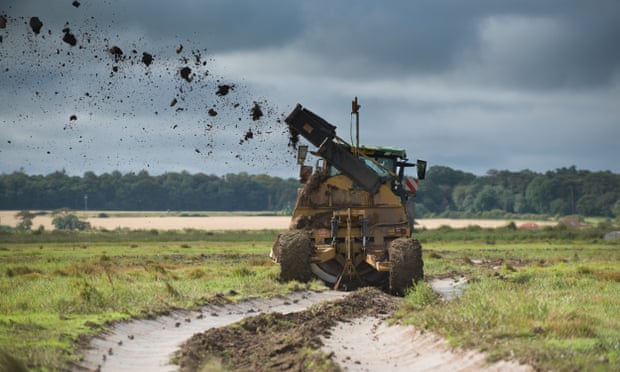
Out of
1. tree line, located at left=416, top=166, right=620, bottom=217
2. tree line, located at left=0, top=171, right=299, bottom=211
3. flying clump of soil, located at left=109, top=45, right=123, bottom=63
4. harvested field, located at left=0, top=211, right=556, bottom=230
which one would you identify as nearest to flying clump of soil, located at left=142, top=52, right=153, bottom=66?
flying clump of soil, located at left=109, top=45, right=123, bottom=63

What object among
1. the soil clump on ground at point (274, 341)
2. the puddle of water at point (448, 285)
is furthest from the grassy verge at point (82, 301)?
the puddle of water at point (448, 285)

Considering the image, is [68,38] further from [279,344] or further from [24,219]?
[24,219]

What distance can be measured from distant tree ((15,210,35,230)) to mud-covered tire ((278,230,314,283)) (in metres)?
108

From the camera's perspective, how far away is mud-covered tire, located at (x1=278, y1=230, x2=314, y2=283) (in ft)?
81.8

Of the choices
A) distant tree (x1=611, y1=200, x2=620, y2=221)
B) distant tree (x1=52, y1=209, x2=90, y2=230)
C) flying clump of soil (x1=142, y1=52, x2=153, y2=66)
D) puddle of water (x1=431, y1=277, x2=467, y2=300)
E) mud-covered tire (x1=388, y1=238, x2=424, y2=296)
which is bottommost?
puddle of water (x1=431, y1=277, x2=467, y2=300)

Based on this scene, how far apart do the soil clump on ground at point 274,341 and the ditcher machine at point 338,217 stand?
433cm

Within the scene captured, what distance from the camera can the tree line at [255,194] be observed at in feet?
512

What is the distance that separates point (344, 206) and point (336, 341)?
10.2 metres

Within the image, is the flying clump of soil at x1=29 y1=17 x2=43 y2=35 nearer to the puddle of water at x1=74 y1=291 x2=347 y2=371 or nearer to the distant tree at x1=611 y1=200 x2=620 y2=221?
the puddle of water at x1=74 y1=291 x2=347 y2=371

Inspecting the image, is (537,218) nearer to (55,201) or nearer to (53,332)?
(55,201)

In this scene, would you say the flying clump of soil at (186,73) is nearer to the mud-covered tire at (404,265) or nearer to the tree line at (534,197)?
the mud-covered tire at (404,265)

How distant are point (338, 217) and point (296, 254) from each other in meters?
1.69

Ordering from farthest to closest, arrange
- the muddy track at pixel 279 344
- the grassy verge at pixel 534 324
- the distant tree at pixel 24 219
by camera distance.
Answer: the distant tree at pixel 24 219
the muddy track at pixel 279 344
the grassy verge at pixel 534 324

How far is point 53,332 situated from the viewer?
15102 millimetres
